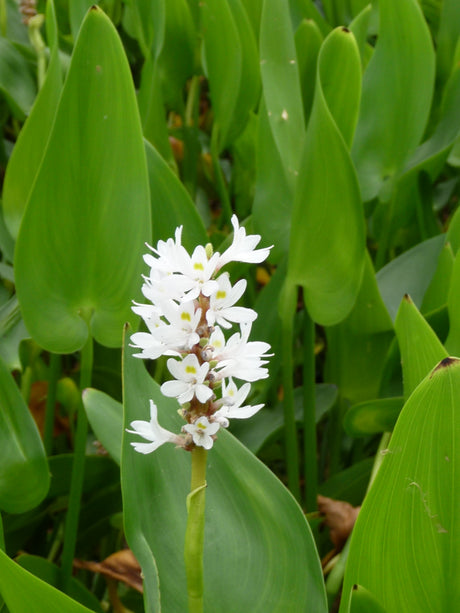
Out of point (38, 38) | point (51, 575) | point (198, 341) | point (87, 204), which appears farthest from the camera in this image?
point (38, 38)

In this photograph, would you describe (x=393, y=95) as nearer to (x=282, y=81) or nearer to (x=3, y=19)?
(x=282, y=81)

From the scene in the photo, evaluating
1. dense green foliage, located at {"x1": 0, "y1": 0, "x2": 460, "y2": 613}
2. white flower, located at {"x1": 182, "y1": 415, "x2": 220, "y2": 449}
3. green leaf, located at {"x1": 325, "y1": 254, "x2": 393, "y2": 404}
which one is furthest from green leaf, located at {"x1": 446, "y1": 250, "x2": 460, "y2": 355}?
white flower, located at {"x1": 182, "y1": 415, "x2": 220, "y2": 449}

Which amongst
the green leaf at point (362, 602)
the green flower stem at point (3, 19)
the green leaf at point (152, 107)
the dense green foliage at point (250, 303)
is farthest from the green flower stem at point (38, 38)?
the green leaf at point (362, 602)

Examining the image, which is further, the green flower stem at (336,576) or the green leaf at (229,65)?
the green leaf at (229,65)

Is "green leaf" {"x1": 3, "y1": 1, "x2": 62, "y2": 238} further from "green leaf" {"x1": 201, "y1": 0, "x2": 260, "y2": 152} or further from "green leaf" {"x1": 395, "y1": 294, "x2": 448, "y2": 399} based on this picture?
"green leaf" {"x1": 395, "y1": 294, "x2": 448, "y2": 399}

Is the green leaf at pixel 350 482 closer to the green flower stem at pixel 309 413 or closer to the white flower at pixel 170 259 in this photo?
the green flower stem at pixel 309 413

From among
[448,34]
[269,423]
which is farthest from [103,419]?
[448,34]
